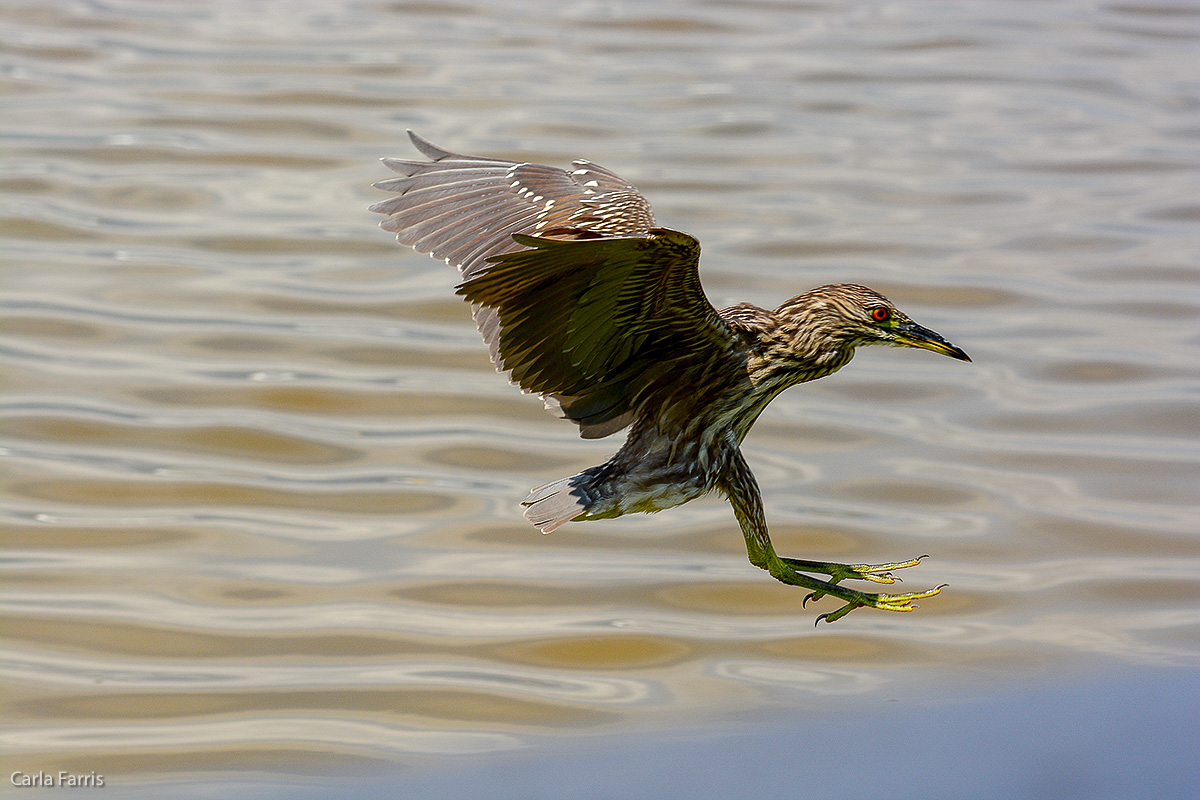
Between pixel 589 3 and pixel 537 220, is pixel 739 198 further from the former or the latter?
pixel 537 220

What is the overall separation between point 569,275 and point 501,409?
228 inches

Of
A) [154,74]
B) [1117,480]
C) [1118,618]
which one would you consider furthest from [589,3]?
[1118,618]

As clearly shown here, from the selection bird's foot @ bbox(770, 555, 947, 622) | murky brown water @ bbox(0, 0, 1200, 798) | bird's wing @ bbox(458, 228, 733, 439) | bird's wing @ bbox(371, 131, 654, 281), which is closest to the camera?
bird's wing @ bbox(458, 228, 733, 439)

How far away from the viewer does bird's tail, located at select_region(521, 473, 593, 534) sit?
4.02 metres

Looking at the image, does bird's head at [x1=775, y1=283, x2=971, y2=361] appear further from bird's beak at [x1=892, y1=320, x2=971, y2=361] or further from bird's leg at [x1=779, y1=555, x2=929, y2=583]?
bird's leg at [x1=779, y1=555, x2=929, y2=583]

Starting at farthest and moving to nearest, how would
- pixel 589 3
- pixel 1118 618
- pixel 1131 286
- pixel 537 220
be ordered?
pixel 589 3
pixel 1131 286
pixel 1118 618
pixel 537 220

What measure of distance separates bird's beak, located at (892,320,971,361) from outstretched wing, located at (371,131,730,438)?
45 cm

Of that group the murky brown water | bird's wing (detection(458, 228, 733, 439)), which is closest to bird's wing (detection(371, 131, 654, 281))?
bird's wing (detection(458, 228, 733, 439))

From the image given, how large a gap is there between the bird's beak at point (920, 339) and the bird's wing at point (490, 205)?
0.83 meters

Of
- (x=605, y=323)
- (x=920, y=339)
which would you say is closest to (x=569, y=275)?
(x=605, y=323)

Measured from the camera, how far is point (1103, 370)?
33.5 feet

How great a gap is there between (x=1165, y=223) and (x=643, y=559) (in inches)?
248

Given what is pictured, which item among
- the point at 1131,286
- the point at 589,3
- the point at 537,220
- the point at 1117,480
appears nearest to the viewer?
the point at 537,220

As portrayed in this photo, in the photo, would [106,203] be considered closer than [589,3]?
Yes
